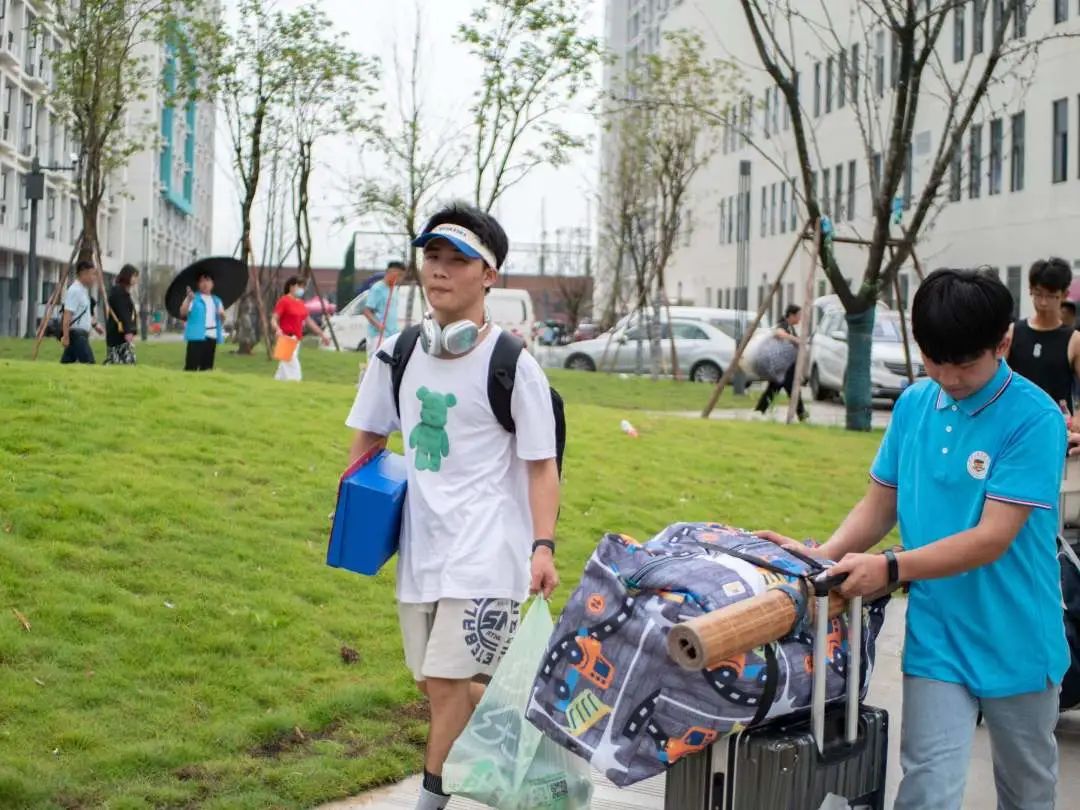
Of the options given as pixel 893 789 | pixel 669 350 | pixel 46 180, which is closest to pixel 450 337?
pixel 893 789

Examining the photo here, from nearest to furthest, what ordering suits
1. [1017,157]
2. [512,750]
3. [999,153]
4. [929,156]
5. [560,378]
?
[512,750] → [560,378] → [1017,157] → [999,153] → [929,156]

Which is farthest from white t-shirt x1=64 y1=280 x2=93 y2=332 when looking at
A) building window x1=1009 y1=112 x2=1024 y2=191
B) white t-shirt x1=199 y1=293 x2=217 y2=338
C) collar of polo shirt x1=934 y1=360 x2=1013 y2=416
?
building window x1=1009 y1=112 x2=1024 y2=191

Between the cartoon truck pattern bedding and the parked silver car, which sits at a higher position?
the parked silver car

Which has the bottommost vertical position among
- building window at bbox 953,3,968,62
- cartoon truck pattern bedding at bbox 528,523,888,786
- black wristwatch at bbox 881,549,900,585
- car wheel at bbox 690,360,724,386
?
cartoon truck pattern bedding at bbox 528,523,888,786

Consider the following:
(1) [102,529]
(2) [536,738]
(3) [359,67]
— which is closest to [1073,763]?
(2) [536,738]

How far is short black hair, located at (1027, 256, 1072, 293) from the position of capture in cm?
609

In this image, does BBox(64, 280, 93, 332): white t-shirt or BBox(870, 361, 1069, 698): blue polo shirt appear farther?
BBox(64, 280, 93, 332): white t-shirt

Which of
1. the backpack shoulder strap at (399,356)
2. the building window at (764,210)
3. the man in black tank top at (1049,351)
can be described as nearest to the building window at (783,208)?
the building window at (764,210)

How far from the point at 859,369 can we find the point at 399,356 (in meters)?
12.9

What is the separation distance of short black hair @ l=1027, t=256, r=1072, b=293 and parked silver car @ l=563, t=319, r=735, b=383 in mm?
24058

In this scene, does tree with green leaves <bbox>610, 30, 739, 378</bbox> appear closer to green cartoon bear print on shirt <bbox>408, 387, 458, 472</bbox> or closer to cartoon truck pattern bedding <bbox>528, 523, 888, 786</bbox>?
green cartoon bear print on shirt <bbox>408, 387, 458, 472</bbox>

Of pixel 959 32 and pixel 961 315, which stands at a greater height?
pixel 959 32

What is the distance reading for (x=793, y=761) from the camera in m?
2.83

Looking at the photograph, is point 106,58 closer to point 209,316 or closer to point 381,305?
point 381,305
